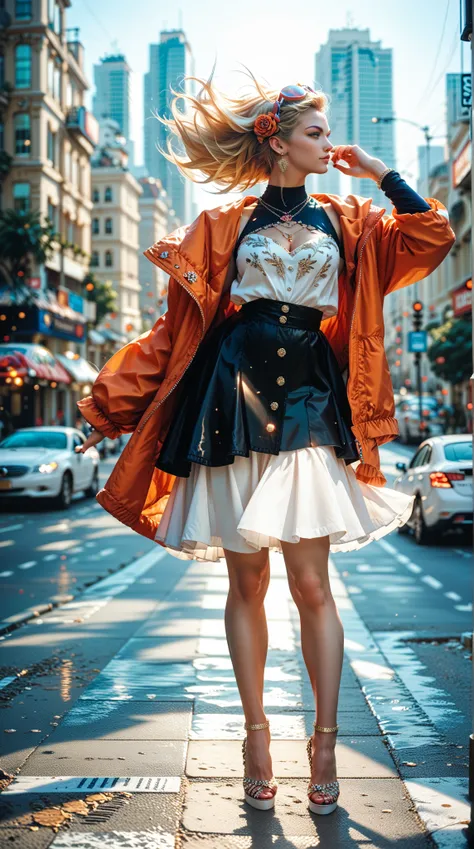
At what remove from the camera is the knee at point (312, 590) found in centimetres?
324

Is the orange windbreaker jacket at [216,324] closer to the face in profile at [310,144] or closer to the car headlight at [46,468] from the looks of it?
the face in profile at [310,144]

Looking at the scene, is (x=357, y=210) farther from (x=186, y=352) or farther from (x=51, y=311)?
(x=51, y=311)

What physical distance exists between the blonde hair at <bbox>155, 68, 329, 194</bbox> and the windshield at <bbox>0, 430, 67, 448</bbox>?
53.7 ft

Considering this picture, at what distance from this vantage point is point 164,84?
4.73 meters

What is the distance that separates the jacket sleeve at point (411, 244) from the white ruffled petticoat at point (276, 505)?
64 centimetres

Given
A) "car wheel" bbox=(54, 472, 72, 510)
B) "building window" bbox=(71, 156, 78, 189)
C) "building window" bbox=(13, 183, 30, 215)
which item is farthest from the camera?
"building window" bbox=(71, 156, 78, 189)

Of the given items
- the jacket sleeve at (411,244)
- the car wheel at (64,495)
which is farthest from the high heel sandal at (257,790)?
the car wheel at (64,495)

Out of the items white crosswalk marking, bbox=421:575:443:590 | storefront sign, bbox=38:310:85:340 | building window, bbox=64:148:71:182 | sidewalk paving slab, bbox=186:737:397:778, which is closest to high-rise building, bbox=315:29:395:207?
white crosswalk marking, bbox=421:575:443:590

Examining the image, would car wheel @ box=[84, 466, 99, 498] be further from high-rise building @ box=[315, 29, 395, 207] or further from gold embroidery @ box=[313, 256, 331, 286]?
gold embroidery @ box=[313, 256, 331, 286]

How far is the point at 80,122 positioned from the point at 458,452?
4690cm

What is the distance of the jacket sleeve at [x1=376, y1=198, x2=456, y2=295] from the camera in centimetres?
335

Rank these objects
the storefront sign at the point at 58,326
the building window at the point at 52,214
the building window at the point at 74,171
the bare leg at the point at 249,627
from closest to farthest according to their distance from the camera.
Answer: the bare leg at the point at 249,627, the storefront sign at the point at 58,326, the building window at the point at 52,214, the building window at the point at 74,171

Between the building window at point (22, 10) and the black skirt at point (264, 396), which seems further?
the building window at point (22, 10)

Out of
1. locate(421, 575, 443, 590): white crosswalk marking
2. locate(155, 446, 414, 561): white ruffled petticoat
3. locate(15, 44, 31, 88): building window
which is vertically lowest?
locate(421, 575, 443, 590): white crosswalk marking
